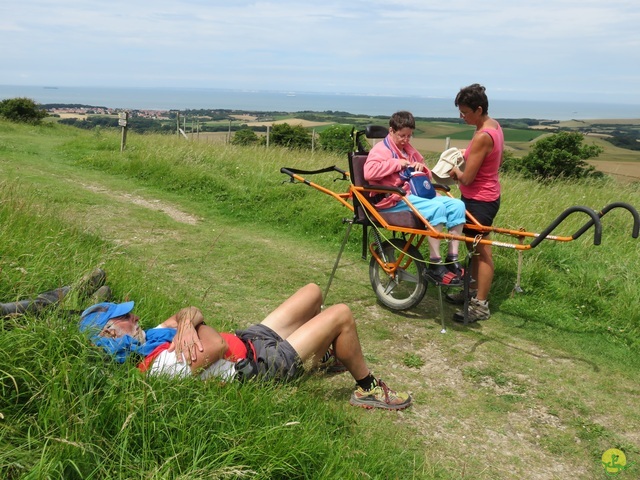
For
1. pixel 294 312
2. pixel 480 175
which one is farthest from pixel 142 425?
pixel 480 175

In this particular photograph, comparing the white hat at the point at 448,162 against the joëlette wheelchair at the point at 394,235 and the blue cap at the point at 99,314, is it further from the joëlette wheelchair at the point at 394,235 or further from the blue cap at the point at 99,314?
the blue cap at the point at 99,314

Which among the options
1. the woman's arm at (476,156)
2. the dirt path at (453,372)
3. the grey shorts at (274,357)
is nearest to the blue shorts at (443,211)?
the woman's arm at (476,156)

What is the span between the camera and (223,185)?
1019 cm

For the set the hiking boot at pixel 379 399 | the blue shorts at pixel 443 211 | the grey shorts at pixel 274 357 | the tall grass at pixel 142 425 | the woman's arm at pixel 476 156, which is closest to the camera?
the tall grass at pixel 142 425

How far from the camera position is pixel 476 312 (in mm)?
5457

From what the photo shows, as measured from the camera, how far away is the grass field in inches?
94.1

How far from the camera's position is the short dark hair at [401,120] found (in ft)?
17.3

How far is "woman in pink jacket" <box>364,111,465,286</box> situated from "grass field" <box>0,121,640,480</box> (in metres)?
0.57

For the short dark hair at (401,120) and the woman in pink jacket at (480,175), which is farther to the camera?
the short dark hair at (401,120)

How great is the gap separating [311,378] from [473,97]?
2.95 meters

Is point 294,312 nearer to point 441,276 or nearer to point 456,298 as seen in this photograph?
point 441,276

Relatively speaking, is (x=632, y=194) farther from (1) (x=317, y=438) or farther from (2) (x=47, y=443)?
(2) (x=47, y=443)

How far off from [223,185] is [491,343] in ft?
21.0

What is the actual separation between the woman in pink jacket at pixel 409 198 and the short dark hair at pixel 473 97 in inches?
18.9
